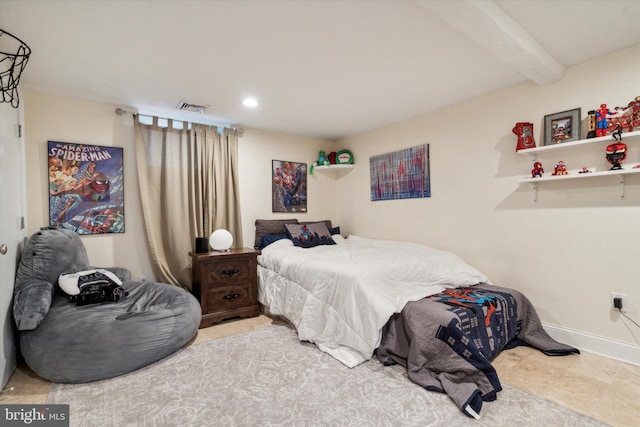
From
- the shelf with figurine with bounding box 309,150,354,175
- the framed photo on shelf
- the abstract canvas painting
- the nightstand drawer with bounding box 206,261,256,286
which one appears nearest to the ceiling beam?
the framed photo on shelf

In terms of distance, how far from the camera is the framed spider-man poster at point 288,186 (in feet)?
13.1

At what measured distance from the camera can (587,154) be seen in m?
2.25

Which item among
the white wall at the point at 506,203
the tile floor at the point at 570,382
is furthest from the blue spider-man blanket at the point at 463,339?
the white wall at the point at 506,203

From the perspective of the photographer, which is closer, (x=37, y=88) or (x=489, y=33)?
(x=489, y=33)

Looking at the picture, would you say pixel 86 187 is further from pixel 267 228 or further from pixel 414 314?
pixel 414 314

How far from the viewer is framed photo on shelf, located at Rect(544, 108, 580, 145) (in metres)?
2.26

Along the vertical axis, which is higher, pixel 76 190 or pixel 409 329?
pixel 76 190

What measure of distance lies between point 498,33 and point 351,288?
186 cm

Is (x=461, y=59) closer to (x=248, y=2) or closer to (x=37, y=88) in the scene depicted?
(x=248, y=2)

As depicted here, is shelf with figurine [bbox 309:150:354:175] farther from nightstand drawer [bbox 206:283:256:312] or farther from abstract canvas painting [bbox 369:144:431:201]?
nightstand drawer [bbox 206:283:256:312]

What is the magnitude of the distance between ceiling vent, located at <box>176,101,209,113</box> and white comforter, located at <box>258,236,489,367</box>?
1.72m

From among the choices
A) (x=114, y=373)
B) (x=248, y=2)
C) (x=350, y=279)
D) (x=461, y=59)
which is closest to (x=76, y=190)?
(x=114, y=373)

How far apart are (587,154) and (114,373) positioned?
3.69 metres

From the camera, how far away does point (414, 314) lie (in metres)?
1.99
